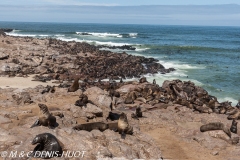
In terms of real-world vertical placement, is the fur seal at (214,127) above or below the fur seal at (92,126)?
below

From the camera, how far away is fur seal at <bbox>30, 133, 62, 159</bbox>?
6.32 meters

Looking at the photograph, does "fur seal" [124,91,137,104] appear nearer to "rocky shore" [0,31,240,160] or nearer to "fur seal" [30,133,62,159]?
"rocky shore" [0,31,240,160]

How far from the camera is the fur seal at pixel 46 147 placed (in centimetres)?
632

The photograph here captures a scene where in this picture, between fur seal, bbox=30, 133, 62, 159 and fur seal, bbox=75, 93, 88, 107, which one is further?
fur seal, bbox=75, 93, 88, 107

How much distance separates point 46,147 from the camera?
21.2 feet

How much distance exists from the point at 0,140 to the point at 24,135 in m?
0.68

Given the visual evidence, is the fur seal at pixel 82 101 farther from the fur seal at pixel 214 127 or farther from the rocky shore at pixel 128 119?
the fur seal at pixel 214 127

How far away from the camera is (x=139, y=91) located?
1639 centimetres

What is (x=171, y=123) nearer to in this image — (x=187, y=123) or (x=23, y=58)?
(x=187, y=123)

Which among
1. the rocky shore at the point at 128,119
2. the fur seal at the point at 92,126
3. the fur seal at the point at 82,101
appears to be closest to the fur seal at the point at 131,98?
the rocky shore at the point at 128,119

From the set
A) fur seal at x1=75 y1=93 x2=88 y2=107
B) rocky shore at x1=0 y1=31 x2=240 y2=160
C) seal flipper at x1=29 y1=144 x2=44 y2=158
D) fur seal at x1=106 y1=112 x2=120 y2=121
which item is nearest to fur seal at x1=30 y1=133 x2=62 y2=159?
seal flipper at x1=29 y1=144 x2=44 y2=158

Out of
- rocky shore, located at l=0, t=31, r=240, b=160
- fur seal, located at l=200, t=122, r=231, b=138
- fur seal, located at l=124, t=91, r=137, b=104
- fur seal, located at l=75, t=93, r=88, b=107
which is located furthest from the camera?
fur seal, located at l=124, t=91, r=137, b=104

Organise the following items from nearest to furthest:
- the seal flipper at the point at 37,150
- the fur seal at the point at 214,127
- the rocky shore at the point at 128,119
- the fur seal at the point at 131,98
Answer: the seal flipper at the point at 37,150 < the rocky shore at the point at 128,119 < the fur seal at the point at 214,127 < the fur seal at the point at 131,98

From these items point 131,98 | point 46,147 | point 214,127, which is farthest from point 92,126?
point 131,98
